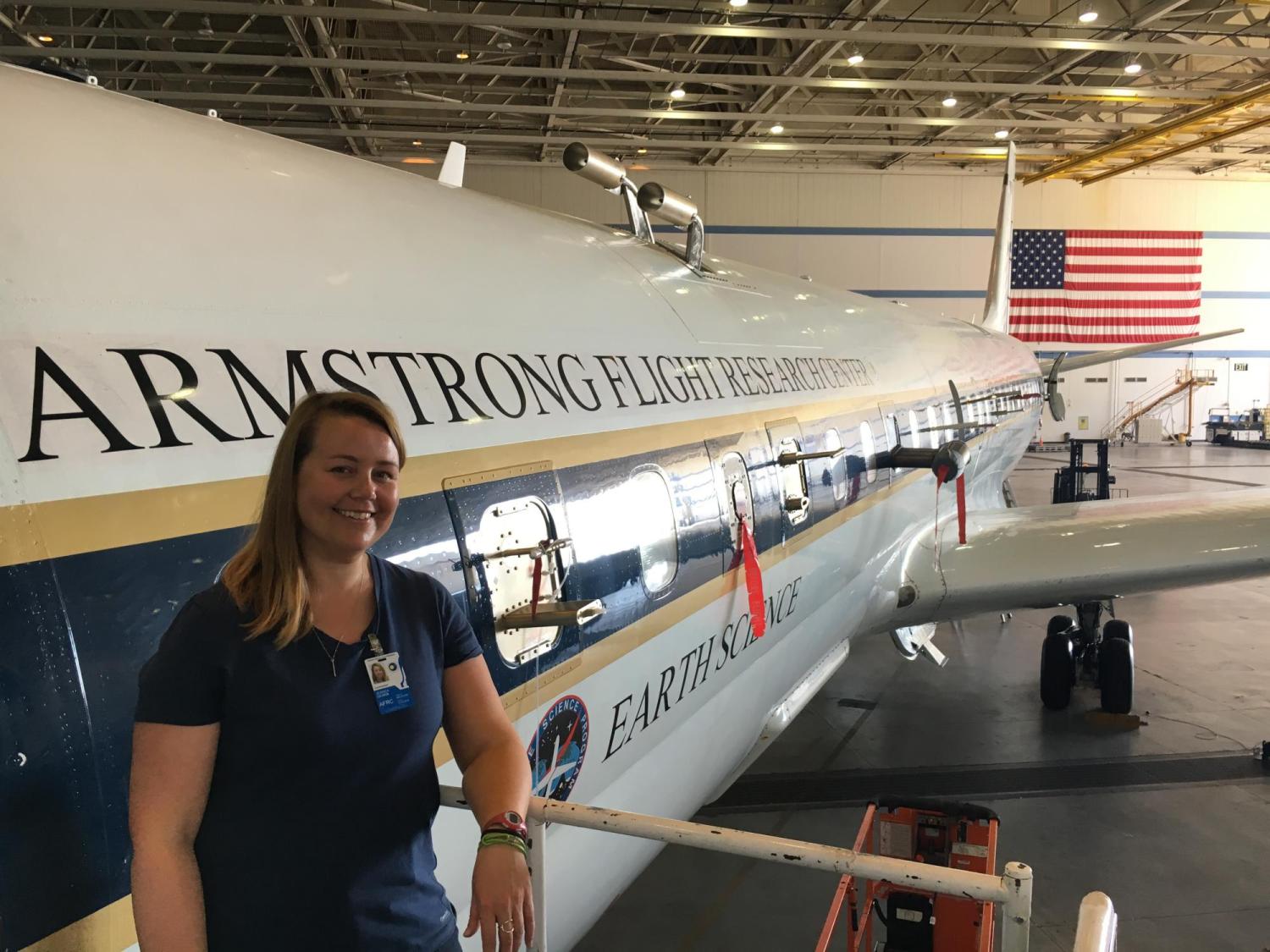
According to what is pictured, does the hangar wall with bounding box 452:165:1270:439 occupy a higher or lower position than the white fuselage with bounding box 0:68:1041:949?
higher

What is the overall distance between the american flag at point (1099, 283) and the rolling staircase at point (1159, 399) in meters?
3.33

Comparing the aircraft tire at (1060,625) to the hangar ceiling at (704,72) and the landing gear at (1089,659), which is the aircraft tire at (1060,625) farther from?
the hangar ceiling at (704,72)

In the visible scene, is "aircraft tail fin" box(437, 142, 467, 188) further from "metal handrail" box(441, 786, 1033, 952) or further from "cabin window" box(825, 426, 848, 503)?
"metal handrail" box(441, 786, 1033, 952)

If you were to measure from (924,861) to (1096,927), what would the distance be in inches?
130

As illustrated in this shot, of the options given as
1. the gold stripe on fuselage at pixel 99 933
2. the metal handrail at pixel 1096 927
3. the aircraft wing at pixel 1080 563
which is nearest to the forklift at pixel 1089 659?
the aircraft wing at pixel 1080 563

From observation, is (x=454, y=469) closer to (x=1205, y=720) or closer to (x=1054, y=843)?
(x=1054, y=843)

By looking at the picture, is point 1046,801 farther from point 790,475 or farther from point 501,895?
point 501,895

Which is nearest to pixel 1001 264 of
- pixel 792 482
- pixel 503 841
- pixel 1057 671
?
pixel 1057 671

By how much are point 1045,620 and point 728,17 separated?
12070 mm

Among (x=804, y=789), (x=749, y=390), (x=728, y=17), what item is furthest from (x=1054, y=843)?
(x=728, y=17)

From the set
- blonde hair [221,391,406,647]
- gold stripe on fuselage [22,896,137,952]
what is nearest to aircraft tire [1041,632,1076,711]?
blonde hair [221,391,406,647]

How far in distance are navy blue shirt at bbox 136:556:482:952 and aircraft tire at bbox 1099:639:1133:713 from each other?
27.5ft

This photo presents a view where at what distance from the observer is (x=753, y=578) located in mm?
3895

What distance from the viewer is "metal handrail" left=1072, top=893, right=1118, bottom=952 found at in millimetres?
1605
